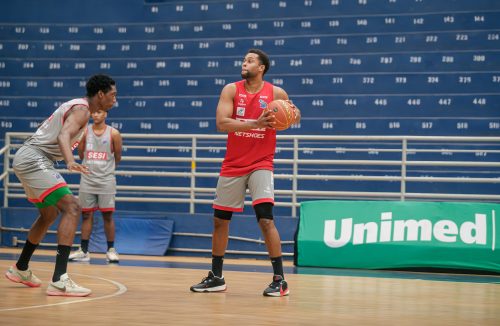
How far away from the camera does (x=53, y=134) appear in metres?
7.49

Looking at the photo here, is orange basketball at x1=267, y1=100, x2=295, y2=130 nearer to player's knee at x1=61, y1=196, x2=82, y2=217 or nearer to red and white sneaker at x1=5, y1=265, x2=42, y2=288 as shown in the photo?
player's knee at x1=61, y1=196, x2=82, y2=217

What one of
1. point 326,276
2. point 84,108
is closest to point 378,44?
point 326,276

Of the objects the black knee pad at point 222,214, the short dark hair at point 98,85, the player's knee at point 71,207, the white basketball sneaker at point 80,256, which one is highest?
the short dark hair at point 98,85

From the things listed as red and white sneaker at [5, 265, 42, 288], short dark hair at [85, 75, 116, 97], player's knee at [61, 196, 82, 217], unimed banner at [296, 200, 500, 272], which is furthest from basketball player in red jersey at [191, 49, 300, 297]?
unimed banner at [296, 200, 500, 272]

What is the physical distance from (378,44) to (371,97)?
1.22 m

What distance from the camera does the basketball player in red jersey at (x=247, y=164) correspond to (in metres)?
7.67

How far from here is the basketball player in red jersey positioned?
25.2 ft

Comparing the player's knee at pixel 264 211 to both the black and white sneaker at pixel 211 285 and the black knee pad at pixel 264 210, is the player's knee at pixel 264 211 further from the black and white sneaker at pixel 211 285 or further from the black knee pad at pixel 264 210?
the black and white sneaker at pixel 211 285

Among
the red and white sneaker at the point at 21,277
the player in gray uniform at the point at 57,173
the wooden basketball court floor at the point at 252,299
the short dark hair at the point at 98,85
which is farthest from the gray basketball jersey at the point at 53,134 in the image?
the wooden basketball court floor at the point at 252,299

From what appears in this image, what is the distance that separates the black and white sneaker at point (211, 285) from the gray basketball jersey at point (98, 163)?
445 cm

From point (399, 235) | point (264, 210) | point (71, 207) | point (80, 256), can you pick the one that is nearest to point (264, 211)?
point (264, 210)

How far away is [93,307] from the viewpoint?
623 centimetres

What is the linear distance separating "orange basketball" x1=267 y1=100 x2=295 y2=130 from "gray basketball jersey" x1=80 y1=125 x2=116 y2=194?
502 cm

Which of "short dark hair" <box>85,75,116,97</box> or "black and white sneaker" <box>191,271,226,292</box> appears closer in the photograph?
"short dark hair" <box>85,75,116,97</box>
